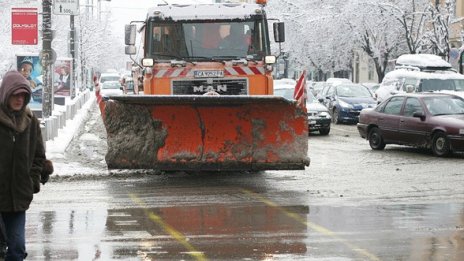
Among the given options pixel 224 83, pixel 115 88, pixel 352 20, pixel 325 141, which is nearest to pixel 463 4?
pixel 352 20

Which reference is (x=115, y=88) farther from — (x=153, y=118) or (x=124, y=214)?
(x=124, y=214)

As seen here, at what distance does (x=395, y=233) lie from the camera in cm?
959

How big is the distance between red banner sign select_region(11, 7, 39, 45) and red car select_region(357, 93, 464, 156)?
8343 mm

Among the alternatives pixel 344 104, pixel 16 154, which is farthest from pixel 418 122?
pixel 16 154

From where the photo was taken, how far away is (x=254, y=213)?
11.1 m

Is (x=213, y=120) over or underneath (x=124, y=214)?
over

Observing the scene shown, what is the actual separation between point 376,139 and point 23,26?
9.01m

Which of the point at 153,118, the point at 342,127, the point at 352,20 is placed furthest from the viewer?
the point at 352,20

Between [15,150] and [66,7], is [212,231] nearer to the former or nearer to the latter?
[15,150]

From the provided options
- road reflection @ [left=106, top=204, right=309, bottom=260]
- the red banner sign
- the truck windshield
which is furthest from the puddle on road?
the red banner sign

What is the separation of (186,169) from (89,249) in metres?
5.42

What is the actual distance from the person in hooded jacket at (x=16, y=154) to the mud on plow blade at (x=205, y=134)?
716cm

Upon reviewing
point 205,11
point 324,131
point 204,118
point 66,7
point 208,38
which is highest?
point 66,7

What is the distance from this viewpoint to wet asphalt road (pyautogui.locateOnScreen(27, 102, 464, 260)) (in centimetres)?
870
